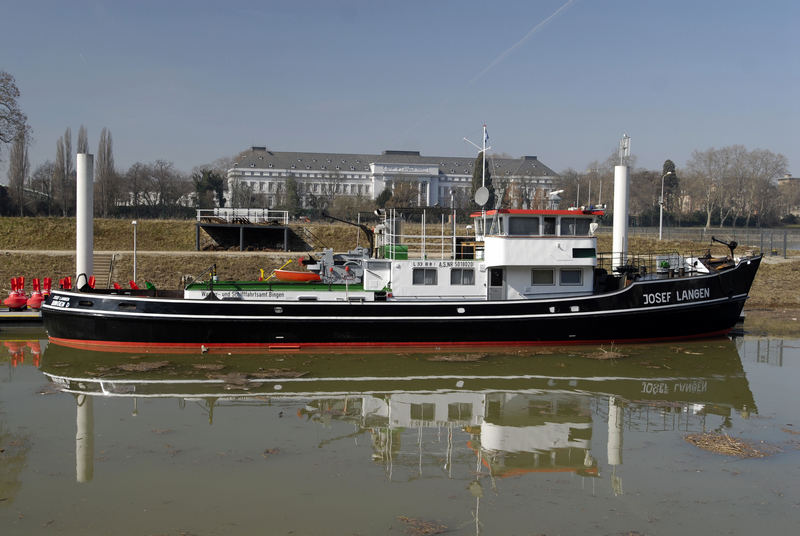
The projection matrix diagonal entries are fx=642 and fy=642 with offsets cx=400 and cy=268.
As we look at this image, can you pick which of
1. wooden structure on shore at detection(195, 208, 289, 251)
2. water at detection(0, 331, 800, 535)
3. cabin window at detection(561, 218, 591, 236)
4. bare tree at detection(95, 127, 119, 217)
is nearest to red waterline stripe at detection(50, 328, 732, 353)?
water at detection(0, 331, 800, 535)

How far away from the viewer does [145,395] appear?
11.6 meters

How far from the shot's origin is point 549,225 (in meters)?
15.6

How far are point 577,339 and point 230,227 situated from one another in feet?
72.3

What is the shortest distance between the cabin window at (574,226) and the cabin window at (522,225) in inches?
25.9

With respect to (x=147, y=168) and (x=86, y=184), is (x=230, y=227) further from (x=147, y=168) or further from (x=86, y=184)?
(x=147, y=168)

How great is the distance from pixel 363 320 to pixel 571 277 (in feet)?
17.3

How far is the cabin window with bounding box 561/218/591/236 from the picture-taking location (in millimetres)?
15547

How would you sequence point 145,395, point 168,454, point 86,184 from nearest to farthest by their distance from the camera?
point 168,454 < point 145,395 < point 86,184

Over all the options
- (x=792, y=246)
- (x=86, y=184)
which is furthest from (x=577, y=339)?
(x=792, y=246)

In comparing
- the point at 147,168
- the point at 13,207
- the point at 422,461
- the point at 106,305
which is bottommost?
the point at 422,461

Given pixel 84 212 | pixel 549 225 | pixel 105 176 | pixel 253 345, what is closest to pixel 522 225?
pixel 549 225

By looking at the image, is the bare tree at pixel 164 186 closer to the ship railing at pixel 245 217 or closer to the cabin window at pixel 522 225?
the ship railing at pixel 245 217

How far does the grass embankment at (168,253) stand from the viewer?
25391mm

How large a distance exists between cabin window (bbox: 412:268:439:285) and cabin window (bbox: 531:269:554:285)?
7.87 ft
